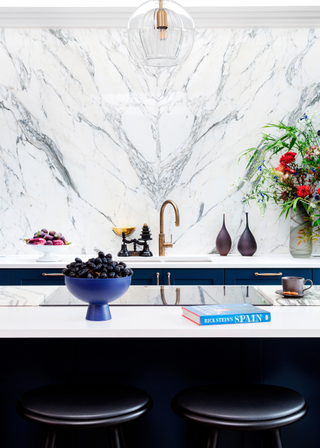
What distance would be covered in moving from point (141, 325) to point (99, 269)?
0.24 meters

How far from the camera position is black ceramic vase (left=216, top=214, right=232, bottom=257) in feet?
11.9

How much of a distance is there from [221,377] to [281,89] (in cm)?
287

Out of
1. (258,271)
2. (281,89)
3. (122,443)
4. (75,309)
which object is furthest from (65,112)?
(122,443)

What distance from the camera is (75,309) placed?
172 centimetres

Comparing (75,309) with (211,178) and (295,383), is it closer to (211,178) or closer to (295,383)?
(295,383)

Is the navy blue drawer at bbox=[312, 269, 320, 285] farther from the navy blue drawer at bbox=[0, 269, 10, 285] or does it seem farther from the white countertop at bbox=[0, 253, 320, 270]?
the navy blue drawer at bbox=[0, 269, 10, 285]

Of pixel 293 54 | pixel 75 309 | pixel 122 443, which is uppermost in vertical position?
pixel 293 54

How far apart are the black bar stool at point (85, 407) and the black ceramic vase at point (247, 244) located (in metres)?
2.32

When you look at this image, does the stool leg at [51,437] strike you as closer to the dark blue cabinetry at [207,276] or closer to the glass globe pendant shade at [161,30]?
the glass globe pendant shade at [161,30]

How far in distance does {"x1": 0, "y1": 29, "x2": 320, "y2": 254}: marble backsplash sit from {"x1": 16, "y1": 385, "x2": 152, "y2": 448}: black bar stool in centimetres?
239

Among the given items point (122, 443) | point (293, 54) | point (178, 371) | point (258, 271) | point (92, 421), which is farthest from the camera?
point (293, 54)

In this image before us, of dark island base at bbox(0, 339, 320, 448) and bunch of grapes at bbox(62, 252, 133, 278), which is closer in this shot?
bunch of grapes at bbox(62, 252, 133, 278)
